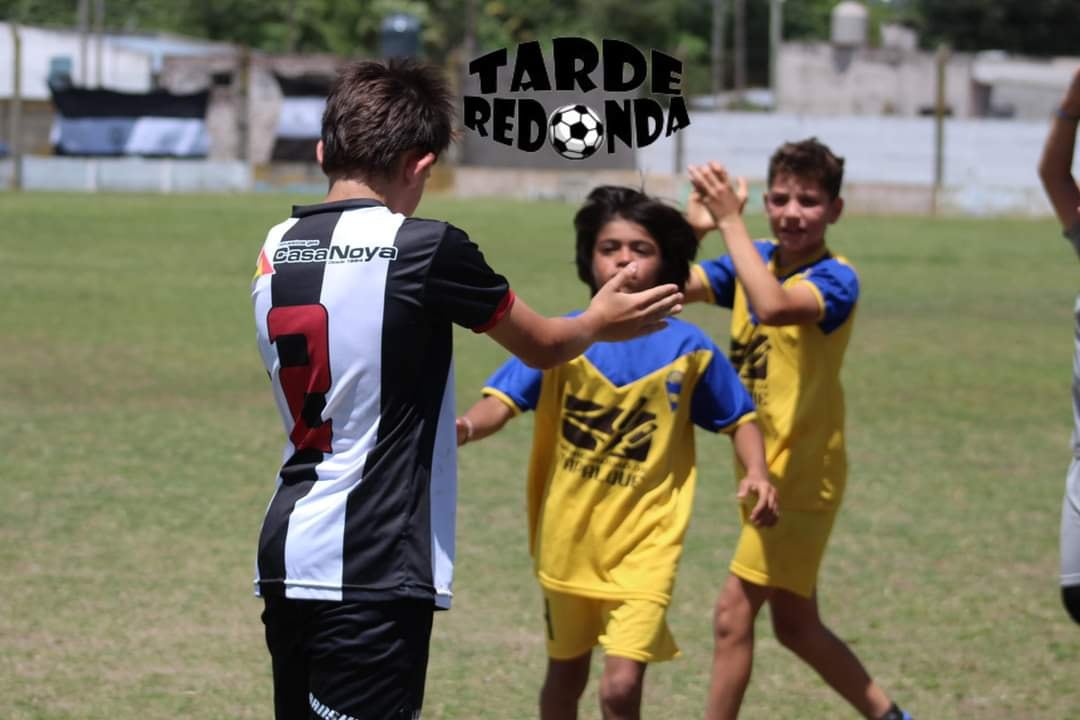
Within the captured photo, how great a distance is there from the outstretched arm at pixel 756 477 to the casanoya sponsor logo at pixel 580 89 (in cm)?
120

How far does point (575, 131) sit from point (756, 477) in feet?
4.19

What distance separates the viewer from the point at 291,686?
10.4 feet

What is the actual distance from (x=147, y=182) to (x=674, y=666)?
1397 inches

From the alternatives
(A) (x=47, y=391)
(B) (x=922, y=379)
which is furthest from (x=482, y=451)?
(B) (x=922, y=379)

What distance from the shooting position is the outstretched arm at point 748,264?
176 inches

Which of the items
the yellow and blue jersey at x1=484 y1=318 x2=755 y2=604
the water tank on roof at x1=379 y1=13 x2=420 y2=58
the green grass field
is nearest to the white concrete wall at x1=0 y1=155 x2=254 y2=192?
the water tank on roof at x1=379 y1=13 x2=420 y2=58

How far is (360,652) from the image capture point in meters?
3.06

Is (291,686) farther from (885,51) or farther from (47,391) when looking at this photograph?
(885,51)

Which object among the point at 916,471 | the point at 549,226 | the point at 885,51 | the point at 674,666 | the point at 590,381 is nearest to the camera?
the point at 590,381

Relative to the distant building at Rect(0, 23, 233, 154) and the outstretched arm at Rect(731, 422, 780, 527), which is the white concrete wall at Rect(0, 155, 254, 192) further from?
the outstretched arm at Rect(731, 422, 780, 527)

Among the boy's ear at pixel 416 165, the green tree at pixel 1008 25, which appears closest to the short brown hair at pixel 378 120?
the boy's ear at pixel 416 165

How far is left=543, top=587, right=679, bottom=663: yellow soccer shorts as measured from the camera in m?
4.10

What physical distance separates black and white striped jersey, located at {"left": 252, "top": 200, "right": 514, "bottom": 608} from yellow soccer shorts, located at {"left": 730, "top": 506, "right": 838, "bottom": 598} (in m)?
1.79

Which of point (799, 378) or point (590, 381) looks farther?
point (799, 378)
